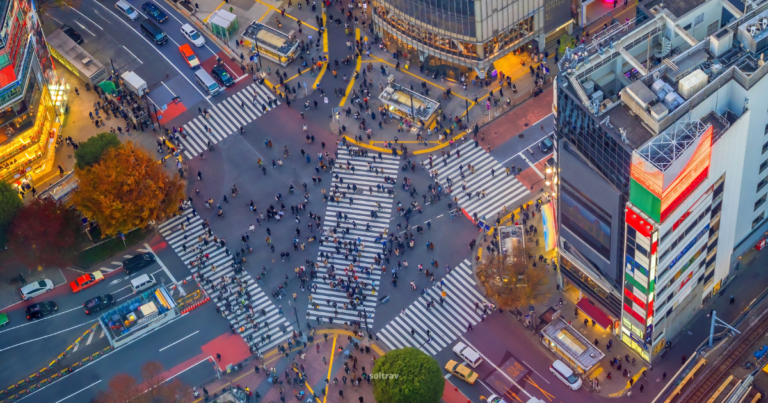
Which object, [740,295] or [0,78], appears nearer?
[740,295]

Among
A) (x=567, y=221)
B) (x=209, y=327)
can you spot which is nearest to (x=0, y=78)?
(x=209, y=327)

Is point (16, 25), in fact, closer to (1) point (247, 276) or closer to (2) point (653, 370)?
(1) point (247, 276)

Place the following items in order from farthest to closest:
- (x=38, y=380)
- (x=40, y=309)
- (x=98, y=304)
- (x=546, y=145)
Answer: (x=546, y=145) < (x=40, y=309) < (x=98, y=304) < (x=38, y=380)

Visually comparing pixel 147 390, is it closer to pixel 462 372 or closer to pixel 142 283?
pixel 142 283

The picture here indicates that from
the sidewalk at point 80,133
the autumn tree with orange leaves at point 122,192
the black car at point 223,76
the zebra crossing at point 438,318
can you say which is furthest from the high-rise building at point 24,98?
the zebra crossing at point 438,318

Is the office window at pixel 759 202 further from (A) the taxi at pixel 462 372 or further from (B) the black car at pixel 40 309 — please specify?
(B) the black car at pixel 40 309

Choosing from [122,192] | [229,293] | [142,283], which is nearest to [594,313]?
[229,293]

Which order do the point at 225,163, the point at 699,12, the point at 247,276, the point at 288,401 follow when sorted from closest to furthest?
the point at 699,12 → the point at 288,401 → the point at 247,276 → the point at 225,163
